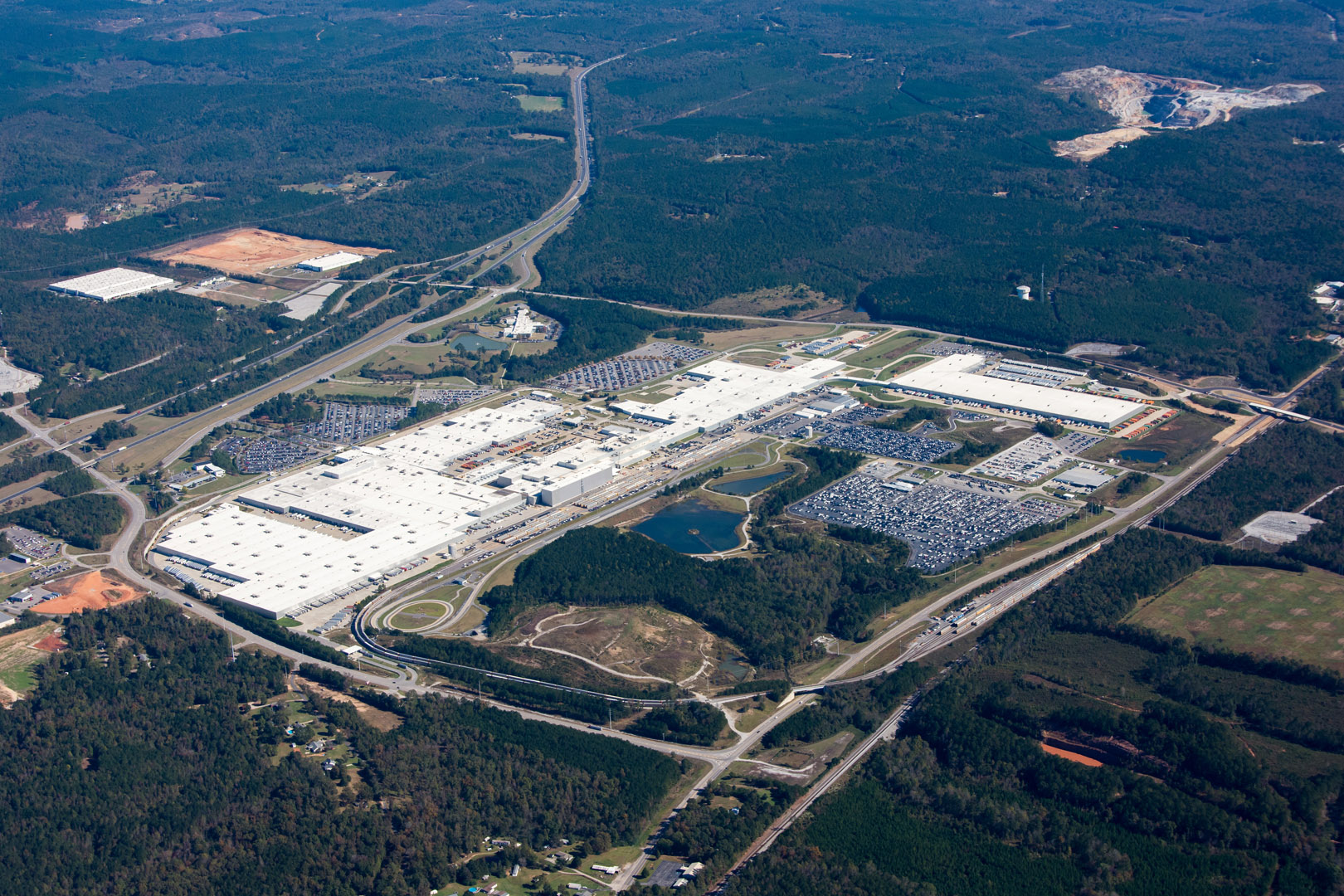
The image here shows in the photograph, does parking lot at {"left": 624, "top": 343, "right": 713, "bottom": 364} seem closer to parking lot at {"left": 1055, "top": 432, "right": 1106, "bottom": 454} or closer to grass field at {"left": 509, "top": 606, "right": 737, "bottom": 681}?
parking lot at {"left": 1055, "top": 432, "right": 1106, "bottom": 454}

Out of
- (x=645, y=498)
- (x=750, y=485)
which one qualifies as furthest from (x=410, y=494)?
(x=750, y=485)

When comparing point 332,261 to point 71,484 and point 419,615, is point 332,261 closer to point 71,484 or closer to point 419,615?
point 71,484

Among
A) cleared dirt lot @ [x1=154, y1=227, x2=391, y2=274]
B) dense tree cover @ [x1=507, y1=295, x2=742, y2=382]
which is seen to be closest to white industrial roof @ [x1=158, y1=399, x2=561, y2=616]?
dense tree cover @ [x1=507, y1=295, x2=742, y2=382]

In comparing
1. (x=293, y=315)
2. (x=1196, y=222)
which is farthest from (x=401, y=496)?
(x=1196, y=222)

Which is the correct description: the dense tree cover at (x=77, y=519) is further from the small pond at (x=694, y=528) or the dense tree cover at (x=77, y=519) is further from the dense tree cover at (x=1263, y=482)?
the dense tree cover at (x=1263, y=482)

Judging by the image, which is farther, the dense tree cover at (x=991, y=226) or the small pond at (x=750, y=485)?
the dense tree cover at (x=991, y=226)

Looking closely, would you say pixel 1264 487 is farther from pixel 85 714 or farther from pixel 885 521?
pixel 85 714

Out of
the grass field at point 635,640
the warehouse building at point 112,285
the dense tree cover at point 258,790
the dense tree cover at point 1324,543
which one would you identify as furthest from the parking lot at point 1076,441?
the warehouse building at point 112,285
